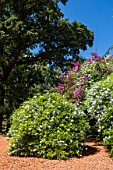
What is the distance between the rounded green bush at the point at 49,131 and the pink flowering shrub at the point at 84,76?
1.64m

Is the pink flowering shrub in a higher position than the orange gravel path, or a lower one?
higher

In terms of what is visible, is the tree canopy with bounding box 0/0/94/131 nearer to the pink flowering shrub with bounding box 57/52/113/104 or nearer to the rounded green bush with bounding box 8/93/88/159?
Result: the pink flowering shrub with bounding box 57/52/113/104

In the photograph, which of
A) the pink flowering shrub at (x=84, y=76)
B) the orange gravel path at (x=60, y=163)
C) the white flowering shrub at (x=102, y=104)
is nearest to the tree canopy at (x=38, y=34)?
the pink flowering shrub at (x=84, y=76)

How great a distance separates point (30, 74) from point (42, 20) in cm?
366

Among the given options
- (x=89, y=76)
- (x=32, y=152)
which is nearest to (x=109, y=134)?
(x=32, y=152)

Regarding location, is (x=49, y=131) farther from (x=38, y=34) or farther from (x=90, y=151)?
(x=38, y=34)

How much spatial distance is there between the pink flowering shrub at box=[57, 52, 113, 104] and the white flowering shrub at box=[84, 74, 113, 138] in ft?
3.57

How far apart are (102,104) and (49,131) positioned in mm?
1315

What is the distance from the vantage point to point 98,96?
6848mm

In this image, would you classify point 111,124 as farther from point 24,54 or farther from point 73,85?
point 24,54

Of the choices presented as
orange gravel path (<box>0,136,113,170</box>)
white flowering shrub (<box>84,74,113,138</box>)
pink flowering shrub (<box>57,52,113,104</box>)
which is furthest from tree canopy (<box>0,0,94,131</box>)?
orange gravel path (<box>0,136,113,170</box>)

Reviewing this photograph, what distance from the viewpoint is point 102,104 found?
22.2ft

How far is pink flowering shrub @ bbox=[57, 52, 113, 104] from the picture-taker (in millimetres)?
8341

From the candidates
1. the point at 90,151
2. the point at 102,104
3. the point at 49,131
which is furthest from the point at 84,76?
the point at 49,131
